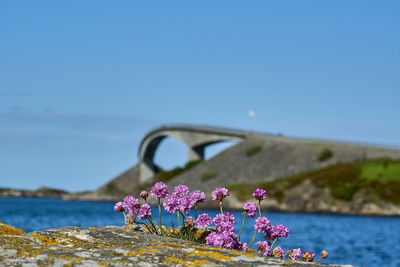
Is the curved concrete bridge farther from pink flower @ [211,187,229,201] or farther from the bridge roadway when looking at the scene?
pink flower @ [211,187,229,201]

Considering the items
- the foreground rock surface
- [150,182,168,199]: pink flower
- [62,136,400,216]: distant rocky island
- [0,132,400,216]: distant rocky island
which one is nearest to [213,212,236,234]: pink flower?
[150,182,168,199]: pink flower

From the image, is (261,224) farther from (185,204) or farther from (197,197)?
(185,204)

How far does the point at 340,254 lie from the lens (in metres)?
33.4

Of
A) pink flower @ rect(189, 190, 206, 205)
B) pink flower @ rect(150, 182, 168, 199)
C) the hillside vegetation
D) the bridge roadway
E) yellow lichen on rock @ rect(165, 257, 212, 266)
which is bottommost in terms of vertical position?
yellow lichen on rock @ rect(165, 257, 212, 266)

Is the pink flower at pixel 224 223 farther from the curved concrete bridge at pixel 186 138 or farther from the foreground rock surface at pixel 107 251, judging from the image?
the curved concrete bridge at pixel 186 138

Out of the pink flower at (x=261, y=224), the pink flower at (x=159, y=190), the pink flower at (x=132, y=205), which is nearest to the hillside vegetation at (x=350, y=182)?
the pink flower at (x=261, y=224)

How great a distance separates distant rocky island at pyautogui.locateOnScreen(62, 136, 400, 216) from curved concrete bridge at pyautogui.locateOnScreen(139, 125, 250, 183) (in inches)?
230

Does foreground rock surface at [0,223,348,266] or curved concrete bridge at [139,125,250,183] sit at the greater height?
curved concrete bridge at [139,125,250,183]

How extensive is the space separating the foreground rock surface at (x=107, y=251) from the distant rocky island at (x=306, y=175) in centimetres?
8266

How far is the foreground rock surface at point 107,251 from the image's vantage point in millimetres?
5098

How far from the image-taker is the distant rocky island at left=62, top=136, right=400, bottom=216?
8875 centimetres

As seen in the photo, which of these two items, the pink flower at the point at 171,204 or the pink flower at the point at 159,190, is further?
the pink flower at the point at 159,190

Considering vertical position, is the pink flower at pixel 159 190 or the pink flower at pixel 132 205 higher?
the pink flower at pixel 159 190

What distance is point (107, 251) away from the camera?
5488 mm
